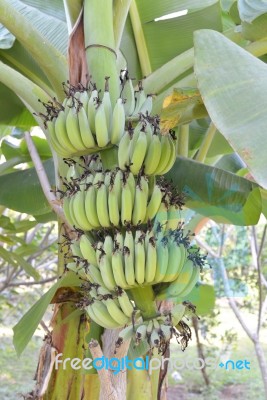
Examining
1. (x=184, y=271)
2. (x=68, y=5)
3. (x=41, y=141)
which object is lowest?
(x=184, y=271)

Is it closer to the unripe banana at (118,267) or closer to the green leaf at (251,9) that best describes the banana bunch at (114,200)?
the unripe banana at (118,267)

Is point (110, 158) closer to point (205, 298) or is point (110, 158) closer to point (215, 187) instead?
point (215, 187)

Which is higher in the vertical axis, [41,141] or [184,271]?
[41,141]

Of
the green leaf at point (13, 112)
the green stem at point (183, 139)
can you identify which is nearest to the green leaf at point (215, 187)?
the green stem at point (183, 139)

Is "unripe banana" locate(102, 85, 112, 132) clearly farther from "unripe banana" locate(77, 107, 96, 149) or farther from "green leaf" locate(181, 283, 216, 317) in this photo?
"green leaf" locate(181, 283, 216, 317)

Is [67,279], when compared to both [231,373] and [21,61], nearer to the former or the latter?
[21,61]

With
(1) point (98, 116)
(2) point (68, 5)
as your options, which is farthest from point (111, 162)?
(2) point (68, 5)

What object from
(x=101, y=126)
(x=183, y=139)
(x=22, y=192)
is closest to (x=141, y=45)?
(x=183, y=139)
